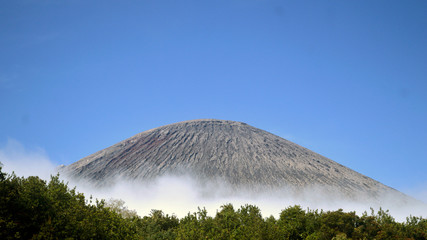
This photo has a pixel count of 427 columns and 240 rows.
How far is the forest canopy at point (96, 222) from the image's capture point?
1216 inches

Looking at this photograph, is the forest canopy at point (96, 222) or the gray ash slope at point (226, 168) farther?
the gray ash slope at point (226, 168)

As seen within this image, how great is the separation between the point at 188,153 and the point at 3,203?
531 feet

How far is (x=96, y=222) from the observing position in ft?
117

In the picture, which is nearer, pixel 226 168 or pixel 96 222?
pixel 96 222

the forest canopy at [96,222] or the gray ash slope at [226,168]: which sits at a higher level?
the gray ash slope at [226,168]

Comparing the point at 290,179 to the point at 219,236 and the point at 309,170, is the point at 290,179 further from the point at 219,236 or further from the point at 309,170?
the point at 219,236

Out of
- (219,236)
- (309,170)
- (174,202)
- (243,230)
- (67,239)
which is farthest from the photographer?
(309,170)

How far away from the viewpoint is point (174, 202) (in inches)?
6629

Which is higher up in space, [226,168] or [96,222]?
[226,168]

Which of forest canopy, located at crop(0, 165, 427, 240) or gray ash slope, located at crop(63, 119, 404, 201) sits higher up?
gray ash slope, located at crop(63, 119, 404, 201)

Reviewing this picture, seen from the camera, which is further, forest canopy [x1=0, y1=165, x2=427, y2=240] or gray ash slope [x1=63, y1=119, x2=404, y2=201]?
gray ash slope [x1=63, y1=119, x2=404, y2=201]

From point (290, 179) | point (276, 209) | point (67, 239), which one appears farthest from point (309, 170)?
point (67, 239)

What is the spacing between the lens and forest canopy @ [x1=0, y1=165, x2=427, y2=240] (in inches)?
1216

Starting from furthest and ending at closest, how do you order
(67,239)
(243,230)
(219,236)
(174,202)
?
(174,202), (243,230), (219,236), (67,239)
